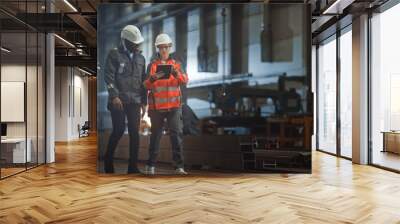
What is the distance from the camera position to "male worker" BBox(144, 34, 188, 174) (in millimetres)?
6391

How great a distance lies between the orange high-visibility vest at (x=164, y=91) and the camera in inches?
251

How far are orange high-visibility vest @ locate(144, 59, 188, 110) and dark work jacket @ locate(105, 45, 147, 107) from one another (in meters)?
0.12

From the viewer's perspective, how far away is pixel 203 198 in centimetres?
471

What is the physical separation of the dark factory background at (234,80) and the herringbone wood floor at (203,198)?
0.40m

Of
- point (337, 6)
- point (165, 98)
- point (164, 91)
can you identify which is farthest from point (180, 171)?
point (337, 6)

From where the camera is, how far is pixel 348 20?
7977mm

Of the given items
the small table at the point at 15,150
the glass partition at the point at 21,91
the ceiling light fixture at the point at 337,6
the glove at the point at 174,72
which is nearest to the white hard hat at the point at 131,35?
the glove at the point at 174,72

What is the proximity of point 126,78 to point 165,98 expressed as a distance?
0.74 meters

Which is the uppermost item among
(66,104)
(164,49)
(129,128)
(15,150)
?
(164,49)

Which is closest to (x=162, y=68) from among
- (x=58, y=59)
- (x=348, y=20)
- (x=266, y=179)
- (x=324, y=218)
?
(x=266, y=179)

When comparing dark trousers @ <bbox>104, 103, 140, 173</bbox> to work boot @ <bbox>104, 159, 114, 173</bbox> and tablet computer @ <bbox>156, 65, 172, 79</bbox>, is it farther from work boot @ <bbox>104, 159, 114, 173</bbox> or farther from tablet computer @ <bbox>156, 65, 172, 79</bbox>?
tablet computer @ <bbox>156, 65, 172, 79</bbox>

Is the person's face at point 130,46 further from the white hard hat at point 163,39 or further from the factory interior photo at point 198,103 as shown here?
the white hard hat at point 163,39

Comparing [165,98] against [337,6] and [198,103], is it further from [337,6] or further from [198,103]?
[337,6]

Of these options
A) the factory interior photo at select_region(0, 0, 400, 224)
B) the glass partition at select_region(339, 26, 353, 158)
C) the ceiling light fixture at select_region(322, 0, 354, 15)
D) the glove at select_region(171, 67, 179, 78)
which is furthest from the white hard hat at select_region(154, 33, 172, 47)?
the glass partition at select_region(339, 26, 353, 158)
